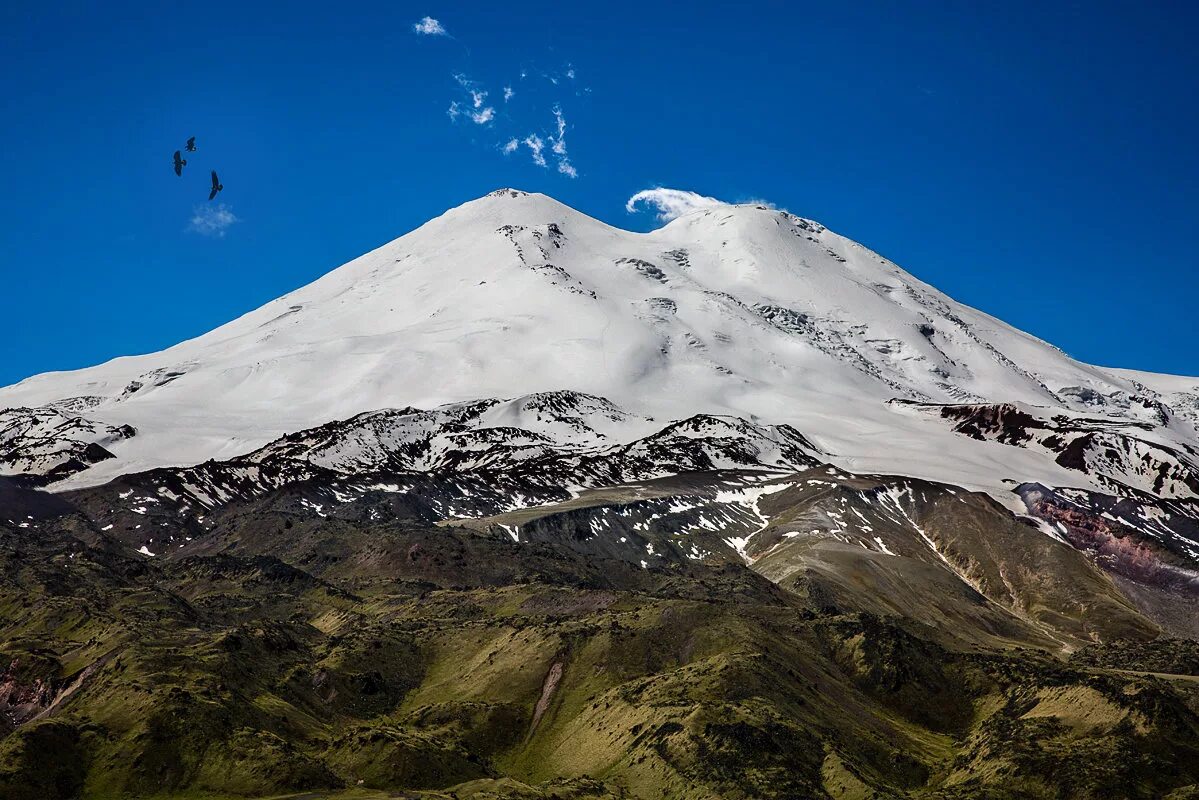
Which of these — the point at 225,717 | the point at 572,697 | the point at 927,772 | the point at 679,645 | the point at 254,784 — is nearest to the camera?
the point at 254,784

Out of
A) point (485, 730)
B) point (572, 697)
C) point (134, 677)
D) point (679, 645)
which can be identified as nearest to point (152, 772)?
point (134, 677)

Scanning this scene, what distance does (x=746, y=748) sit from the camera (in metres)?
159

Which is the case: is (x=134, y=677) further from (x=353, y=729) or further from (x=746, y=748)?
(x=746, y=748)

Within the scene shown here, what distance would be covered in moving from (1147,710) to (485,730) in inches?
3668

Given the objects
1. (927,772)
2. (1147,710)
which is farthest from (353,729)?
(1147,710)

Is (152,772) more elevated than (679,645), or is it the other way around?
(679,645)

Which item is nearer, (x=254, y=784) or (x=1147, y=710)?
(x=254, y=784)

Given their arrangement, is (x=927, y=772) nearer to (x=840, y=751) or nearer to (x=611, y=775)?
(x=840, y=751)

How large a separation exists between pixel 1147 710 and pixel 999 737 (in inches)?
849

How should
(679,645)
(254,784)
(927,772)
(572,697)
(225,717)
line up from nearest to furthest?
(254,784) < (225,717) < (927,772) < (572,697) < (679,645)

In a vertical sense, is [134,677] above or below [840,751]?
above

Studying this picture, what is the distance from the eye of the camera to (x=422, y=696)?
189375mm

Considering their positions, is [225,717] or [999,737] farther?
[999,737]

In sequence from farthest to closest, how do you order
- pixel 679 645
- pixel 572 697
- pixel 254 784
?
pixel 679 645, pixel 572 697, pixel 254 784
